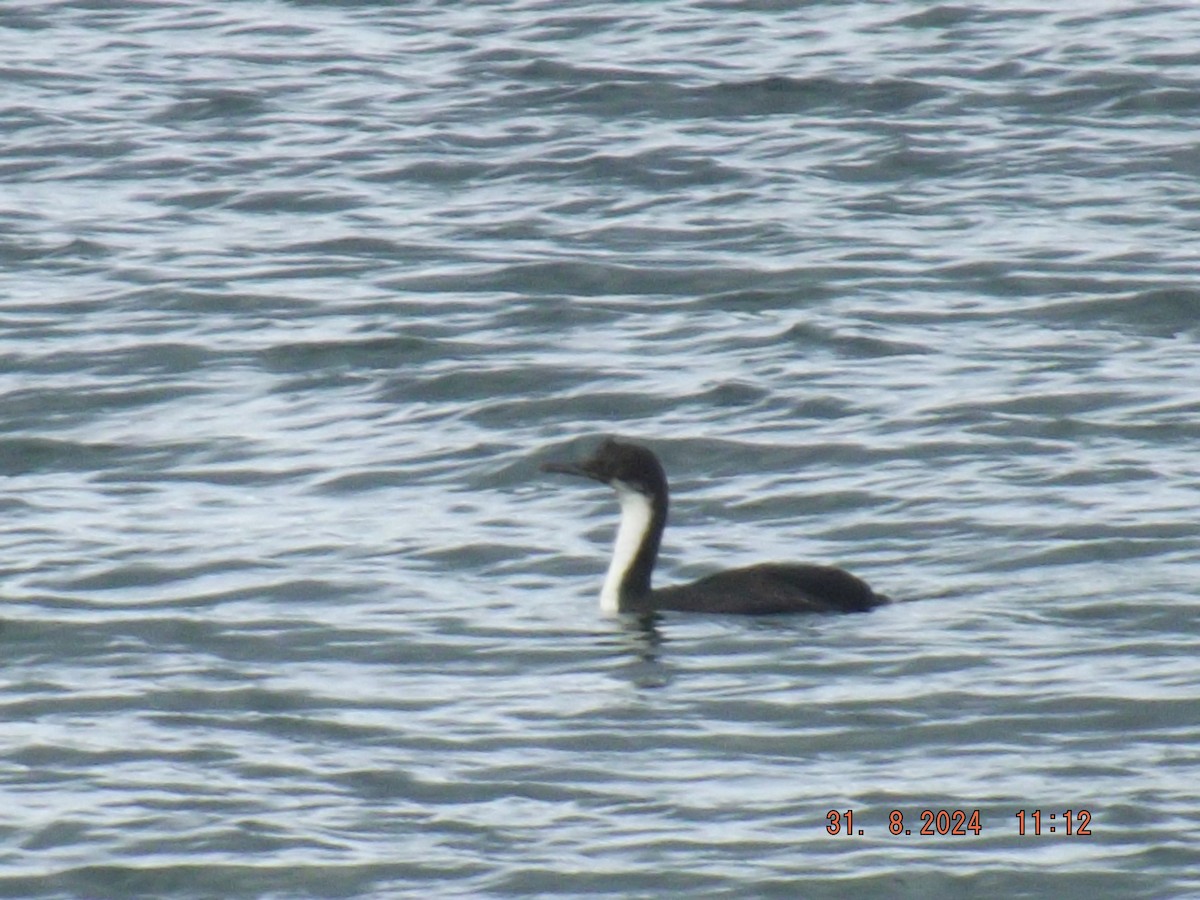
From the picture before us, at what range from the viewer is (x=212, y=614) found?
11.3 meters

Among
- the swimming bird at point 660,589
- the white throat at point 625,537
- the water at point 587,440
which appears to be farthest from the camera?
the white throat at point 625,537

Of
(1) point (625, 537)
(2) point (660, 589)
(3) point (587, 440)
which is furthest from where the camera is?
(3) point (587, 440)

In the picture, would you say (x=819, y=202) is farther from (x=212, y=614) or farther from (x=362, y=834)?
(x=362, y=834)

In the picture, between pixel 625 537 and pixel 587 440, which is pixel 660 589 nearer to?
pixel 625 537

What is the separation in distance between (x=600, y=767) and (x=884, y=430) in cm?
482

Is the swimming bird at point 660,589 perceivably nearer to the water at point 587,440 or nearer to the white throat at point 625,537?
the white throat at point 625,537

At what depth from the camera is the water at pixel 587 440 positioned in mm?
8773

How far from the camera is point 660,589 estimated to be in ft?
37.8

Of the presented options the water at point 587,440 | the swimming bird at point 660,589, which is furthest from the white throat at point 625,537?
the water at point 587,440

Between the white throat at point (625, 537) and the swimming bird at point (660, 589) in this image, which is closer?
the swimming bird at point (660, 589)

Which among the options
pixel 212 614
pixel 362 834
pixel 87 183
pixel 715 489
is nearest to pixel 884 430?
pixel 715 489

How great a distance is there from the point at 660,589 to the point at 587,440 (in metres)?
2.42

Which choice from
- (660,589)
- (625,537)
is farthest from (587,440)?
(660,589)

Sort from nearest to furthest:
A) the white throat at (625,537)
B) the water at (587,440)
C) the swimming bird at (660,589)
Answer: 1. the water at (587,440)
2. the swimming bird at (660,589)
3. the white throat at (625,537)
